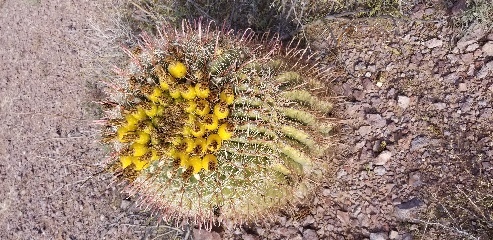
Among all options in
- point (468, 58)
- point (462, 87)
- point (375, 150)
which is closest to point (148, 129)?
point (375, 150)

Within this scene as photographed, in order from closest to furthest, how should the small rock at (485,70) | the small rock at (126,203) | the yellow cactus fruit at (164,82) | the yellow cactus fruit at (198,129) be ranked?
the yellow cactus fruit at (198,129) → the yellow cactus fruit at (164,82) → the small rock at (485,70) → the small rock at (126,203)

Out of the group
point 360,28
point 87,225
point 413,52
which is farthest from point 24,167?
point 413,52

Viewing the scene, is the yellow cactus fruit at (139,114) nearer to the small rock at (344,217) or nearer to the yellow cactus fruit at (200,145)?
the yellow cactus fruit at (200,145)

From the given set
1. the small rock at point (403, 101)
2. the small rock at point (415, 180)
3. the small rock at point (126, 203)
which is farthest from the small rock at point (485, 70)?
the small rock at point (126, 203)

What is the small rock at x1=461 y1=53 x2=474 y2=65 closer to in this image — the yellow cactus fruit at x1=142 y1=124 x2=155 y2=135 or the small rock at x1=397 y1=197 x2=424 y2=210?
the small rock at x1=397 y1=197 x2=424 y2=210

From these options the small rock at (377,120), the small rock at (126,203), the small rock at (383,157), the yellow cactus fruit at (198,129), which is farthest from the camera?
the small rock at (126,203)

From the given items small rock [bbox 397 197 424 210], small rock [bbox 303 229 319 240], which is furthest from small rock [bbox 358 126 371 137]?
small rock [bbox 303 229 319 240]

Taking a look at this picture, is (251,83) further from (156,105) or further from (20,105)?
(20,105)
